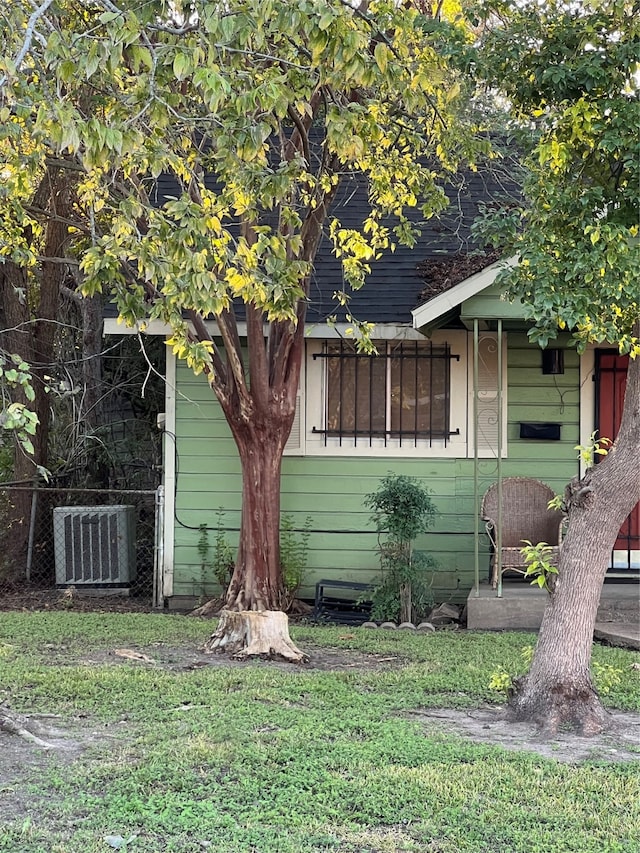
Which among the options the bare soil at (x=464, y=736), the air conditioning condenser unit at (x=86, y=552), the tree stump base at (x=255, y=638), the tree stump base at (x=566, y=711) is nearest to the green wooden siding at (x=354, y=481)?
the air conditioning condenser unit at (x=86, y=552)

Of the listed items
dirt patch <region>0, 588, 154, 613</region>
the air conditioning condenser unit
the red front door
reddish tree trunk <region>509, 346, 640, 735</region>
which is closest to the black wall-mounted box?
the red front door

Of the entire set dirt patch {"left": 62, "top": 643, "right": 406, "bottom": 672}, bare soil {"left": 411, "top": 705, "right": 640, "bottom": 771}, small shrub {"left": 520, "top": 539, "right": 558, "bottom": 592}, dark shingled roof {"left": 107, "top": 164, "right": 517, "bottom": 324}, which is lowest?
bare soil {"left": 411, "top": 705, "right": 640, "bottom": 771}

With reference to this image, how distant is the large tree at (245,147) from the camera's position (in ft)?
16.1

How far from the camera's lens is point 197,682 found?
624 centimetres

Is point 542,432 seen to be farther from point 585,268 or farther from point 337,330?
point 585,268

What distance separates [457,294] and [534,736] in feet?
14.5

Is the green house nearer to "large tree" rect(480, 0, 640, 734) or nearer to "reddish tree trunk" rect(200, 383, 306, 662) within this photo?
"reddish tree trunk" rect(200, 383, 306, 662)

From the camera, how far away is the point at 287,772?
4.40m

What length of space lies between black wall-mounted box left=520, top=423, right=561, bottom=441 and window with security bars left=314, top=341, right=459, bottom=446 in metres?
0.82

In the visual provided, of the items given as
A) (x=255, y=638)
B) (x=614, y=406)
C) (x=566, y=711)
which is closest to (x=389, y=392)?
(x=614, y=406)

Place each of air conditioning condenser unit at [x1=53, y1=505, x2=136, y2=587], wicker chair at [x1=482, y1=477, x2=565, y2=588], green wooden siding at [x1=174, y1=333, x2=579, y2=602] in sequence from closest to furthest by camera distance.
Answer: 1. wicker chair at [x1=482, y1=477, x2=565, y2=588]
2. green wooden siding at [x1=174, y1=333, x2=579, y2=602]
3. air conditioning condenser unit at [x1=53, y1=505, x2=136, y2=587]

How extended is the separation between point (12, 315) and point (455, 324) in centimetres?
591

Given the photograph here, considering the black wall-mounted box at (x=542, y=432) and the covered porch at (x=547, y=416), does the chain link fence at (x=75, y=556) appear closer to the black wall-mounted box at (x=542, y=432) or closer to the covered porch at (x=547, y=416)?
the covered porch at (x=547, y=416)

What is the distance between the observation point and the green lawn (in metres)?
3.74
